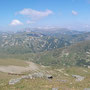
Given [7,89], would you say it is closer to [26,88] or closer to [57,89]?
[26,88]

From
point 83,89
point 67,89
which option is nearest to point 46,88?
point 67,89

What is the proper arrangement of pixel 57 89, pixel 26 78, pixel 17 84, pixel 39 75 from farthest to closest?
pixel 39 75, pixel 26 78, pixel 17 84, pixel 57 89

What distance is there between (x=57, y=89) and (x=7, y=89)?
9710 millimetres

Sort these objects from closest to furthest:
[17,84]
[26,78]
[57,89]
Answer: [57,89], [17,84], [26,78]

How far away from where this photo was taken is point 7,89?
28.4m

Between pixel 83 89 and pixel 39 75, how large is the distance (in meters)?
15.3

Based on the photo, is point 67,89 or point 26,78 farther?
point 26,78

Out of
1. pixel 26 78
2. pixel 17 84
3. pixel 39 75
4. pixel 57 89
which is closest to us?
pixel 57 89

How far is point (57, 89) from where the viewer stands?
27.0 m

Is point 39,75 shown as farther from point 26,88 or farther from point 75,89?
point 75,89

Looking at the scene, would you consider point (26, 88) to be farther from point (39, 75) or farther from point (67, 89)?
point (39, 75)

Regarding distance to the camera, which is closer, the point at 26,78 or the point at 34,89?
the point at 34,89

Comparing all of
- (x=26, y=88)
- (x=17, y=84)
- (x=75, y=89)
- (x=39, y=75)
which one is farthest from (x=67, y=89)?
(x=39, y=75)

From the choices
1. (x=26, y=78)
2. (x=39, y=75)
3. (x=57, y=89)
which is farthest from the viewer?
(x=39, y=75)
